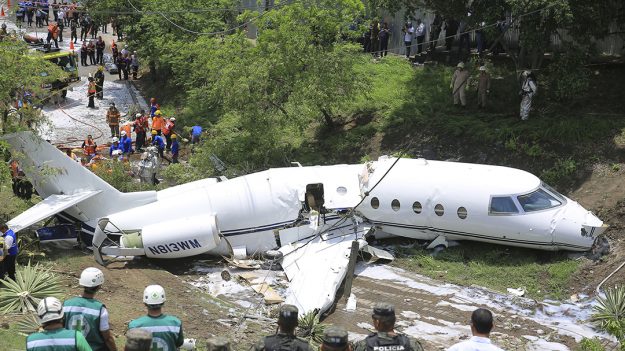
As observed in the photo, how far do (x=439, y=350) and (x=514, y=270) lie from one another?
199 inches

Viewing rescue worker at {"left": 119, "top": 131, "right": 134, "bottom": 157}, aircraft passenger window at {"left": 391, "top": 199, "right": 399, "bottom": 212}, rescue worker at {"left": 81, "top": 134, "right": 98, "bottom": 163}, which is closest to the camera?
aircraft passenger window at {"left": 391, "top": 199, "right": 399, "bottom": 212}

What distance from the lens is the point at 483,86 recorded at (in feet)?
90.2

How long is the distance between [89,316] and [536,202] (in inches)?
526

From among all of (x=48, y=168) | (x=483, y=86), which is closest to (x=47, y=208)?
(x=48, y=168)

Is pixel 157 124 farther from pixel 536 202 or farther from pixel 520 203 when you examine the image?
pixel 536 202

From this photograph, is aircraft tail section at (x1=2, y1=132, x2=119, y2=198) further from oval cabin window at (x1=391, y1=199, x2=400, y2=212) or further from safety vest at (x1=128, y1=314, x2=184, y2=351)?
safety vest at (x1=128, y1=314, x2=184, y2=351)

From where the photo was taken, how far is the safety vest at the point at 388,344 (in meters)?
8.55

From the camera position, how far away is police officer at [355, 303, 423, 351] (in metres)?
8.57

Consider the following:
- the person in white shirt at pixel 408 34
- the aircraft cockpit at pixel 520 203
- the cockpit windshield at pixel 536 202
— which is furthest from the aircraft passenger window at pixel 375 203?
the person in white shirt at pixel 408 34

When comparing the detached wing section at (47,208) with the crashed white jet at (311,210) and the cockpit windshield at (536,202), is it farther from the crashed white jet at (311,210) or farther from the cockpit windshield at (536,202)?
the cockpit windshield at (536,202)

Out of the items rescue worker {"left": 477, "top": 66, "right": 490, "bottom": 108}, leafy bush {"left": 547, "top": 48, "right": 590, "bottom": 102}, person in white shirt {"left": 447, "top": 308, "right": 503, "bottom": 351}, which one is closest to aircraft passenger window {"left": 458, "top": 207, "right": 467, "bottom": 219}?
leafy bush {"left": 547, "top": 48, "right": 590, "bottom": 102}

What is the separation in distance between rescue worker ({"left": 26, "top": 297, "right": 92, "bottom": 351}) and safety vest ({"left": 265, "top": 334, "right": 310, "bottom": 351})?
7.23 feet

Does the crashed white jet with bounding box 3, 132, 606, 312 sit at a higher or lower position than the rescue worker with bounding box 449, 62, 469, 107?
lower

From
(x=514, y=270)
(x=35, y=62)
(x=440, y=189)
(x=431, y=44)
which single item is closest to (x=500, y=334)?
(x=514, y=270)
